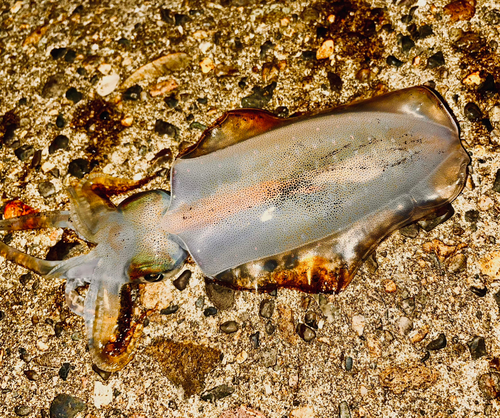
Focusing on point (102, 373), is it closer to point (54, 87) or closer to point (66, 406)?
point (66, 406)

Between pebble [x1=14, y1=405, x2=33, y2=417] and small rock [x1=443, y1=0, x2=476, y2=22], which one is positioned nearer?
pebble [x1=14, y1=405, x2=33, y2=417]

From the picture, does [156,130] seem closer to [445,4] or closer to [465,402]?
[445,4]

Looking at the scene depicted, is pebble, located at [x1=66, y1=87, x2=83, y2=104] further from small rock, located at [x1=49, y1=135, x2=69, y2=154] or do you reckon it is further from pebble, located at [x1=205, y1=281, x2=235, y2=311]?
pebble, located at [x1=205, y1=281, x2=235, y2=311]

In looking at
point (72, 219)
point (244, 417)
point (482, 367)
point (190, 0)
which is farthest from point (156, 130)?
point (482, 367)

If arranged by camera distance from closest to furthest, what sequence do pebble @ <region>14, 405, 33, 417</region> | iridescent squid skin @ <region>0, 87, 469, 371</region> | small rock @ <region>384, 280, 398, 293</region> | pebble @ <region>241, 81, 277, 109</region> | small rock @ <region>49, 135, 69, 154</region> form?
iridescent squid skin @ <region>0, 87, 469, 371</region> < small rock @ <region>384, 280, 398, 293</region> < pebble @ <region>14, 405, 33, 417</region> < pebble @ <region>241, 81, 277, 109</region> < small rock @ <region>49, 135, 69, 154</region>

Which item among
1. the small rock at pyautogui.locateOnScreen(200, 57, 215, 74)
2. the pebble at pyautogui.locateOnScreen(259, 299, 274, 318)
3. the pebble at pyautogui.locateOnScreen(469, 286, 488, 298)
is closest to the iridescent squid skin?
the pebble at pyautogui.locateOnScreen(259, 299, 274, 318)

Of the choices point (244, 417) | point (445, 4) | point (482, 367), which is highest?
point (445, 4)
